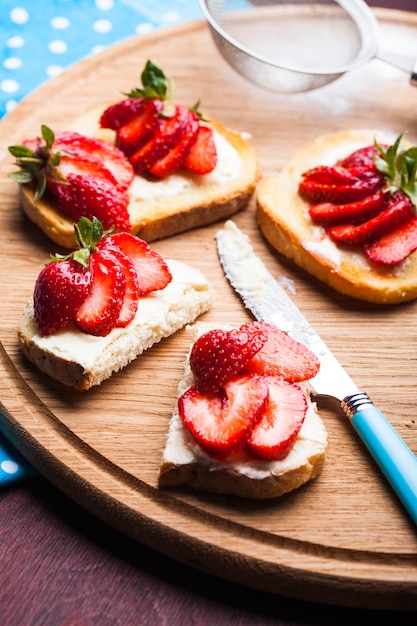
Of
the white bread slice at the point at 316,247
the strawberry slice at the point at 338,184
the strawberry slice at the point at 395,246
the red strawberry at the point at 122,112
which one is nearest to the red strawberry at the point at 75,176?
the red strawberry at the point at 122,112

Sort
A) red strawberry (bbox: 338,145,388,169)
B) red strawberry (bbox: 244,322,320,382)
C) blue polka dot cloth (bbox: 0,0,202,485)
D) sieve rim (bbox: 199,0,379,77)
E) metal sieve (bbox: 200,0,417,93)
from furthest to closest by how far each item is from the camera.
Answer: blue polka dot cloth (bbox: 0,0,202,485) < metal sieve (bbox: 200,0,417,93) < sieve rim (bbox: 199,0,379,77) < red strawberry (bbox: 338,145,388,169) < red strawberry (bbox: 244,322,320,382)

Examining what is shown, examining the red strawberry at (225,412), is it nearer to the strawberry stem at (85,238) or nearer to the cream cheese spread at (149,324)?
the cream cheese spread at (149,324)

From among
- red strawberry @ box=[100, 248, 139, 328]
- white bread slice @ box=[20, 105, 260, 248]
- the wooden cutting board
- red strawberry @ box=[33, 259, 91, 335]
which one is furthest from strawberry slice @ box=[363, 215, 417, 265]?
red strawberry @ box=[33, 259, 91, 335]

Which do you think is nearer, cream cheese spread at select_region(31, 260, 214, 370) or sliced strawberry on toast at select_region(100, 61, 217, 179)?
cream cheese spread at select_region(31, 260, 214, 370)

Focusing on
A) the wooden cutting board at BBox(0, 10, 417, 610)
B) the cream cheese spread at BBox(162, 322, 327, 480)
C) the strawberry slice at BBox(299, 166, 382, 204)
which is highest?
the strawberry slice at BBox(299, 166, 382, 204)

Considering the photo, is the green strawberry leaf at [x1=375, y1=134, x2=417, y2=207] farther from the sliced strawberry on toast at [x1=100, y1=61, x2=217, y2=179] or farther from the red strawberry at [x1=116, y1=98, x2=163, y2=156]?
the red strawberry at [x1=116, y1=98, x2=163, y2=156]

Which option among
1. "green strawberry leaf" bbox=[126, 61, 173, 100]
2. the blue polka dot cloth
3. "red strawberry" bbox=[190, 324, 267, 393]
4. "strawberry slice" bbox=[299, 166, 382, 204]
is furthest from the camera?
the blue polka dot cloth
